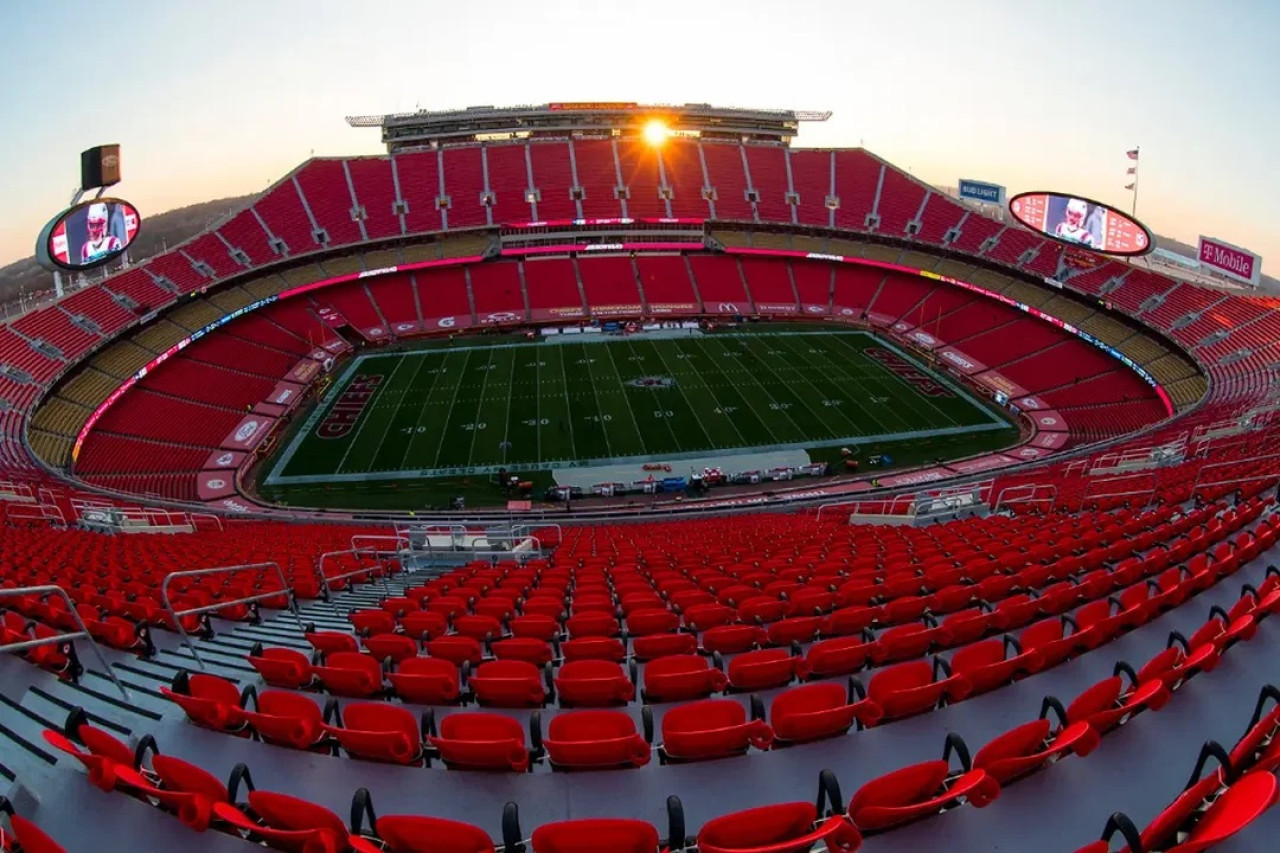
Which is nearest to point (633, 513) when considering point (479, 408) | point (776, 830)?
point (479, 408)

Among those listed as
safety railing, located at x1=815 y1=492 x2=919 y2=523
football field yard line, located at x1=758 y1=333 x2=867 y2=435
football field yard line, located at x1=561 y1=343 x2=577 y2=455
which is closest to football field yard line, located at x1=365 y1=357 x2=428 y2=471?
football field yard line, located at x1=561 y1=343 x2=577 y2=455

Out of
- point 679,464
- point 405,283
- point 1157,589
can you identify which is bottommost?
point 679,464

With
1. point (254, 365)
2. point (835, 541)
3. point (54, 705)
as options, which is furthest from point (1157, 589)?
point (254, 365)

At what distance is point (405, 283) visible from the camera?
55.5 metres

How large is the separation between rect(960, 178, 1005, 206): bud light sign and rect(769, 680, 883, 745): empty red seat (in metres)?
61.4

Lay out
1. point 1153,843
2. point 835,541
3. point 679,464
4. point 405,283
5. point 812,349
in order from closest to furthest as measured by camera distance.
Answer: point 1153,843
point 835,541
point 679,464
point 812,349
point 405,283

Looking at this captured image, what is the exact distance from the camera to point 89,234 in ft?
123

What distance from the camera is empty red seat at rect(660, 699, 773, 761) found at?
4.74 m

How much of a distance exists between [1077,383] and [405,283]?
4700 cm

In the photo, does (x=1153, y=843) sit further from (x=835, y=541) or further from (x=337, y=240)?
(x=337, y=240)

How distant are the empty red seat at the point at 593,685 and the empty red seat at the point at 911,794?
2.26 meters

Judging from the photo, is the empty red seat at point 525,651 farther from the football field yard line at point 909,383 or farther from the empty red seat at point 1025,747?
the football field yard line at point 909,383

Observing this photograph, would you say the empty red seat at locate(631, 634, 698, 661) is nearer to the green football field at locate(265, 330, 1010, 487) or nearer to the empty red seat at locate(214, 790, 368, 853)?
the empty red seat at locate(214, 790, 368, 853)

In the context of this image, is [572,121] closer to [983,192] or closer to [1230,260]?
[983,192]
